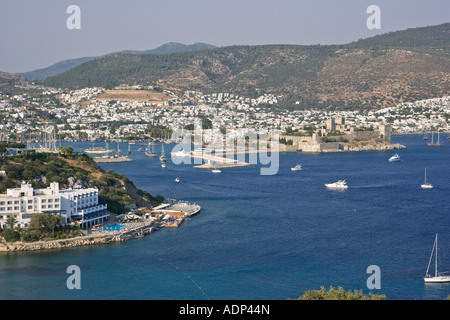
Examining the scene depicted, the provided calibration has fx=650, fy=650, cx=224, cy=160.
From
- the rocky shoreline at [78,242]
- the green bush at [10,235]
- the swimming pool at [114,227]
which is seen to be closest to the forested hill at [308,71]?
the swimming pool at [114,227]

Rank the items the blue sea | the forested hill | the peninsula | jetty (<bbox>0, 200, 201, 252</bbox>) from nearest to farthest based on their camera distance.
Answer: the blue sea, jetty (<bbox>0, 200, 201, 252</bbox>), the peninsula, the forested hill

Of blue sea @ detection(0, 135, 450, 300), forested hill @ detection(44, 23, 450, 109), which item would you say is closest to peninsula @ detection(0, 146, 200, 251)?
blue sea @ detection(0, 135, 450, 300)

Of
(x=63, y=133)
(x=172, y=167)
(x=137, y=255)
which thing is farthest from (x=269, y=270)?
(x=63, y=133)

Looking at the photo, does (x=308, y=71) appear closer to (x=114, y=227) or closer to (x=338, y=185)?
(x=338, y=185)

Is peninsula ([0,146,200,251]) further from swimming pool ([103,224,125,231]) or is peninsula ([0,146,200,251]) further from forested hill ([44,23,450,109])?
forested hill ([44,23,450,109])
